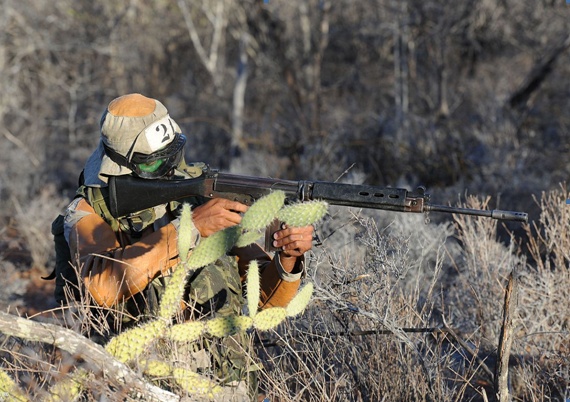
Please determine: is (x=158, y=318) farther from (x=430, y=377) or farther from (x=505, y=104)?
(x=505, y=104)

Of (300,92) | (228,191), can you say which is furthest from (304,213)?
(300,92)

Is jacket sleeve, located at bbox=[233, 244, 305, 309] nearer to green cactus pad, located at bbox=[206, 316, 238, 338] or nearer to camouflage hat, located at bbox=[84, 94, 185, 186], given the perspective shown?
green cactus pad, located at bbox=[206, 316, 238, 338]

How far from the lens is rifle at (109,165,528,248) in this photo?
9.85 ft

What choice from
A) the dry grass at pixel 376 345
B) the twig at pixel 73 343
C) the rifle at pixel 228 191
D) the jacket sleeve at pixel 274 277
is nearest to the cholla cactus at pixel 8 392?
the dry grass at pixel 376 345

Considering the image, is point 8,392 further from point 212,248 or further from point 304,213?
point 304,213

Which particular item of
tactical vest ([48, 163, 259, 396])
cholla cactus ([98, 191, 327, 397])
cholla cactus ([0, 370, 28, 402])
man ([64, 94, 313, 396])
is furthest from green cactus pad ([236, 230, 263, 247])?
cholla cactus ([0, 370, 28, 402])

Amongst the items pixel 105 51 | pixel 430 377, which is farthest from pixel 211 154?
pixel 430 377

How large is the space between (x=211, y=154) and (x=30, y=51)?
4.15 m

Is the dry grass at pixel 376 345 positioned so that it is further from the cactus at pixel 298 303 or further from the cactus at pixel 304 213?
the cactus at pixel 304 213

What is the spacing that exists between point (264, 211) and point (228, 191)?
0.51 m

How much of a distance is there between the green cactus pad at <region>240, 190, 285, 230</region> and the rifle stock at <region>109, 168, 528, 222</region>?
41 cm

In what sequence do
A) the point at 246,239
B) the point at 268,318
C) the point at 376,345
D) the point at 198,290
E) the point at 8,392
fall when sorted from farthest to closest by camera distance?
the point at 376,345, the point at 198,290, the point at 268,318, the point at 246,239, the point at 8,392

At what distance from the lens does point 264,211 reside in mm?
2680

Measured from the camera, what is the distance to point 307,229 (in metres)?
2.95
